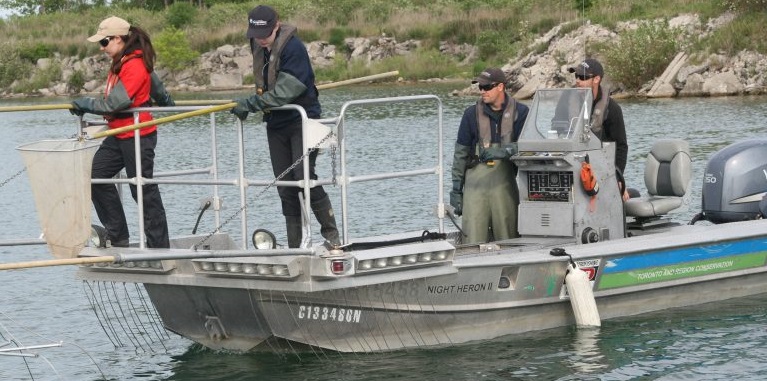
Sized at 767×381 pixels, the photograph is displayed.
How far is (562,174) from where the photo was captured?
11984 mm

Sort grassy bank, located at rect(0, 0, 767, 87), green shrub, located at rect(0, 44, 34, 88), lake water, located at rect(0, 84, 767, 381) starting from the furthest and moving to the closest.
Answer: green shrub, located at rect(0, 44, 34, 88) < grassy bank, located at rect(0, 0, 767, 87) < lake water, located at rect(0, 84, 767, 381)

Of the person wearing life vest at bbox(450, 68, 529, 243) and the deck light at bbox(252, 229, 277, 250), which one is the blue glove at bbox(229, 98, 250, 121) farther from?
the person wearing life vest at bbox(450, 68, 529, 243)

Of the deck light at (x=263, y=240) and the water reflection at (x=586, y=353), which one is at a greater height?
the deck light at (x=263, y=240)

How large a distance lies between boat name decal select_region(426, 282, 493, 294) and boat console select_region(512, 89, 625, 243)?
3.73ft

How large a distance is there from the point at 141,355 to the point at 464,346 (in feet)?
9.57

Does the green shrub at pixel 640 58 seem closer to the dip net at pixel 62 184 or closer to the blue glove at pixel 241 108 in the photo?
the blue glove at pixel 241 108

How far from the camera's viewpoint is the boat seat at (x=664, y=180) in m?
12.9

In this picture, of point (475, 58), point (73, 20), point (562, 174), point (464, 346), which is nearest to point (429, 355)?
point (464, 346)

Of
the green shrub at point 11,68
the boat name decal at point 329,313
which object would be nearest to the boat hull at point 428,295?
the boat name decal at point 329,313

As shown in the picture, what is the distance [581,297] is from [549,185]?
1089 millimetres

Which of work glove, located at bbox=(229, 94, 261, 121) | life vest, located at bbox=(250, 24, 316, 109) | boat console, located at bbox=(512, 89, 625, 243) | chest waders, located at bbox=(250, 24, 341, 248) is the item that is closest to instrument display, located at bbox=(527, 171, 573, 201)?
boat console, located at bbox=(512, 89, 625, 243)

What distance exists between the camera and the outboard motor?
526 inches

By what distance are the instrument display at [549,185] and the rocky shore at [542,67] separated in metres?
31.1

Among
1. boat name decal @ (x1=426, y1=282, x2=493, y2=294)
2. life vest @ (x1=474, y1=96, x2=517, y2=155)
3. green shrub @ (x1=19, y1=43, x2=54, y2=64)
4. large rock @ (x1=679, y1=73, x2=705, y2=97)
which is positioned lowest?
large rock @ (x1=679, y1=73, x2=705, y2=97)
